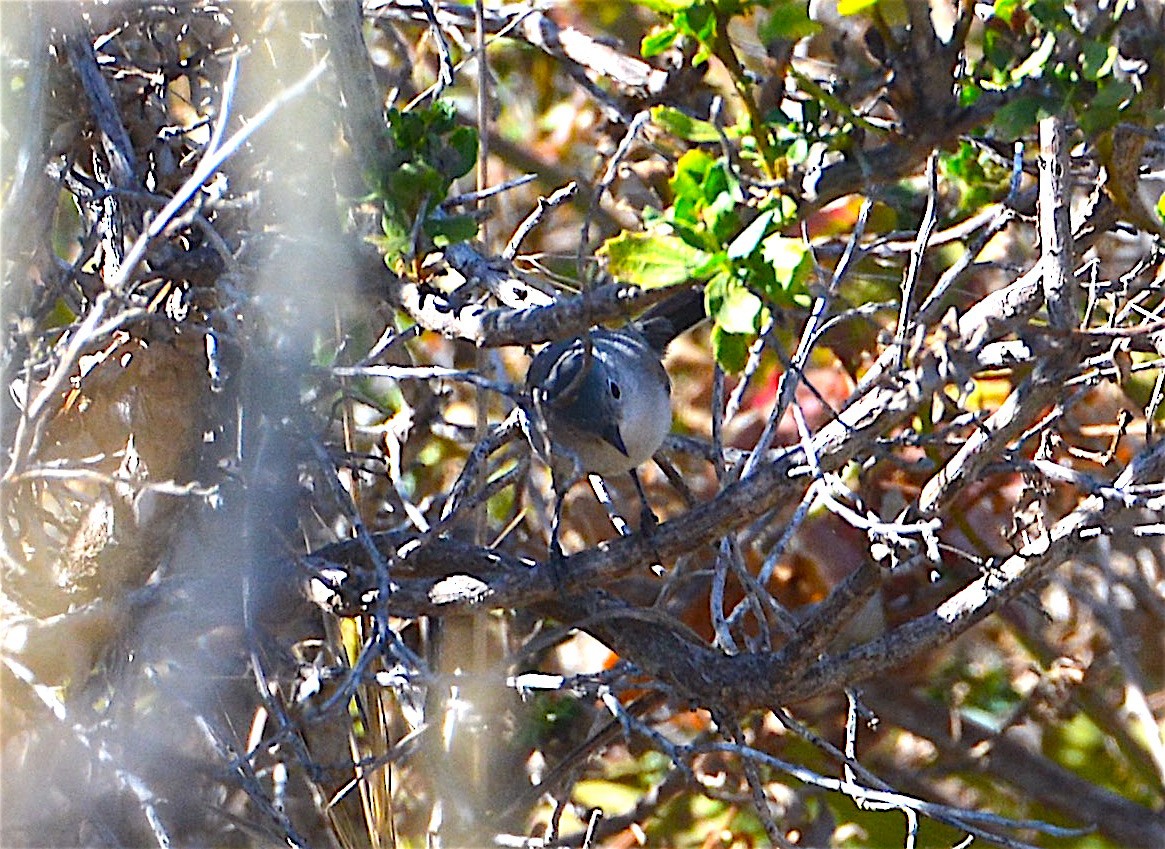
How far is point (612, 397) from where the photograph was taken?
227cm

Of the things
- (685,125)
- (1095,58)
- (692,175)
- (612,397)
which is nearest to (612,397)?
(612,397)

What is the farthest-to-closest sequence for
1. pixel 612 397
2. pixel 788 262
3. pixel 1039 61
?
pixel 612 397 → pixel 1039 61 → pixel 788 262

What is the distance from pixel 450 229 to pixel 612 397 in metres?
0.75

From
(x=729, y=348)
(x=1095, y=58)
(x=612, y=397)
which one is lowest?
(x=612, y=397)

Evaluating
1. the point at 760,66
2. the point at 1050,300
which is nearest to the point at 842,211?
the point at 760,66

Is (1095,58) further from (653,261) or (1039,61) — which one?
(653,261)

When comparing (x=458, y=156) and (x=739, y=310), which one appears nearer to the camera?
(x=739, y=310)

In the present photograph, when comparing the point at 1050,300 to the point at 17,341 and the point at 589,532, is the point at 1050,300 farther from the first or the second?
the point at 589,532

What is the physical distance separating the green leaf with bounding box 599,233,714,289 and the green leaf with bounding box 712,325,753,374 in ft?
0.24

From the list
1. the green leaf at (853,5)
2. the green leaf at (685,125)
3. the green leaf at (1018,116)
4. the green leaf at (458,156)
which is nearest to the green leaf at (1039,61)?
the green leaf at (1018,116)

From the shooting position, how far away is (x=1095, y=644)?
9.87ft

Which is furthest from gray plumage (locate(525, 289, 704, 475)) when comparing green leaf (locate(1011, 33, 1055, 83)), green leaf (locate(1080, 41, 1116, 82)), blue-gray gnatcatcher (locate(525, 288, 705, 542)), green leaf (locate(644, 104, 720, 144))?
green leaf (locate(1080, 41, 1116, 82))

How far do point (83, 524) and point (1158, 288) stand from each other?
151 cm

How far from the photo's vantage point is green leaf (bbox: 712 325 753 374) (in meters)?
1.46
